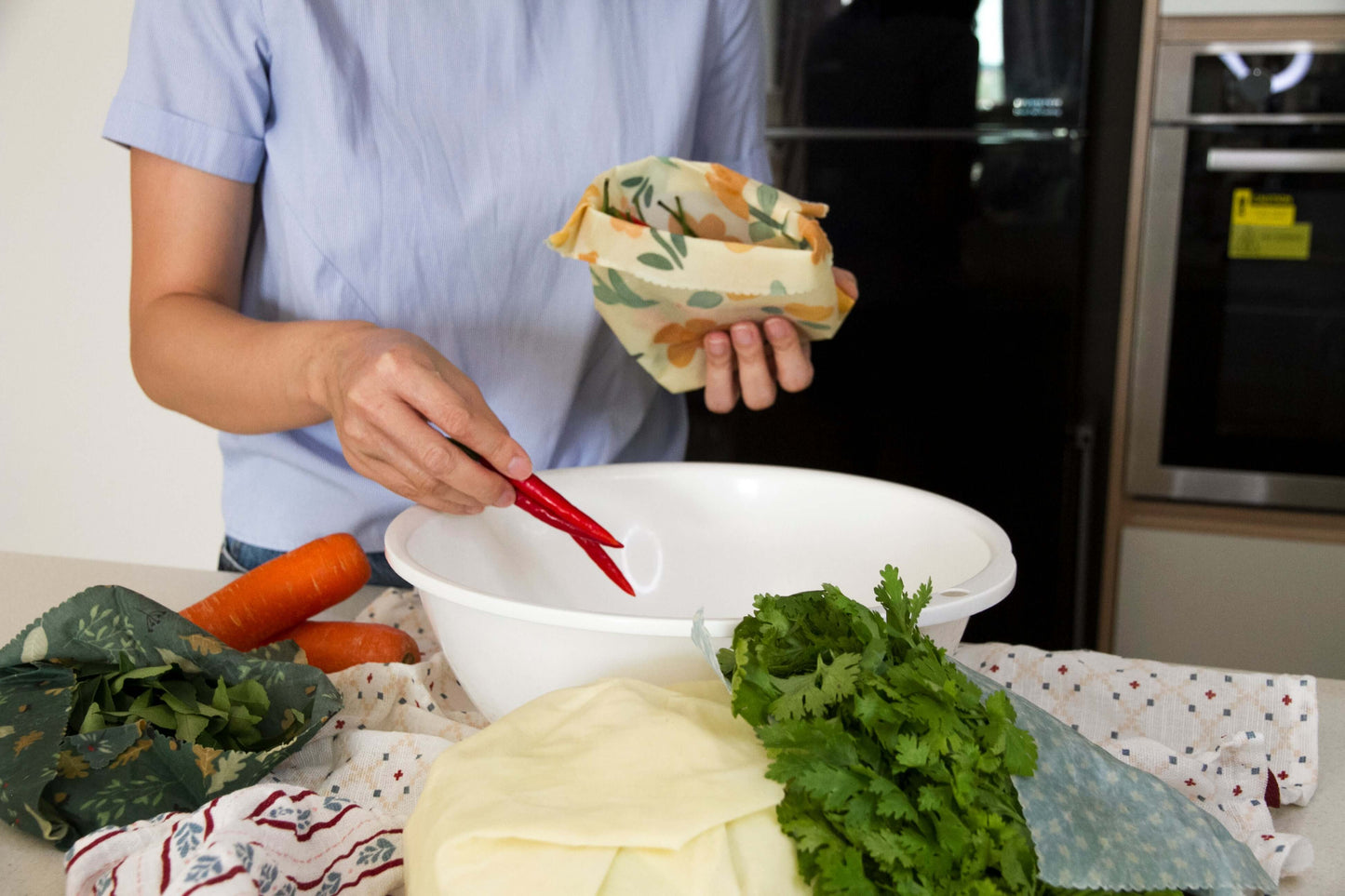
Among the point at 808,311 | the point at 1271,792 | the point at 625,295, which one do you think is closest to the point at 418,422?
the point at 625,295

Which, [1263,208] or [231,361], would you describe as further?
[1263,208]

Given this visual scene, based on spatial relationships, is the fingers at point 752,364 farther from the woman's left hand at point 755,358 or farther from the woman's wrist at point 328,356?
the woman's wrist at point 328,356

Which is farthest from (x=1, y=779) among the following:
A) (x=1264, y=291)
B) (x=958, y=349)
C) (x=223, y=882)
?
(x=1264, y=291)

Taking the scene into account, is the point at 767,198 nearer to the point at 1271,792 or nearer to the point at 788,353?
the point at 788,353

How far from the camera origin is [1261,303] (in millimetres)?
1790

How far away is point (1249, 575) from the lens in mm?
1860

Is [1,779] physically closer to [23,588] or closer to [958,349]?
[23,588]

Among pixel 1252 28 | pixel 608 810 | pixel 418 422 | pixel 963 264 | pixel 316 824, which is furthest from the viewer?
pixel 963 264

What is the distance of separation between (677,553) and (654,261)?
0.23 m

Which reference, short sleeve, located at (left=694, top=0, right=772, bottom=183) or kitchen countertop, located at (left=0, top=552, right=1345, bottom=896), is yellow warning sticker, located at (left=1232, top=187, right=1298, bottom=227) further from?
kitchen countertop, located at (left=0, top=552, right=1345, bottom=896)

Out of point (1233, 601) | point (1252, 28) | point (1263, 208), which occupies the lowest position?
point (1233, 601)

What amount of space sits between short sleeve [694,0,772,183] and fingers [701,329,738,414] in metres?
0.34

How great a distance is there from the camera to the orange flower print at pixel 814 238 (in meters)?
0.77

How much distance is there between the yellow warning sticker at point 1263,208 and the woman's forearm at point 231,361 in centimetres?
153
